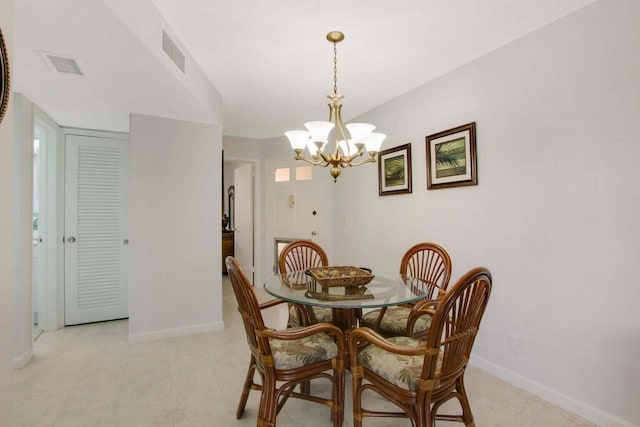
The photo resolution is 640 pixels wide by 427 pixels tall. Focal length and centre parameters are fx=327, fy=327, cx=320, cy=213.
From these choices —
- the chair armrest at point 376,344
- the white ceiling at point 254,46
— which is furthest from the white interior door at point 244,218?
the chair armrest at point 376,344

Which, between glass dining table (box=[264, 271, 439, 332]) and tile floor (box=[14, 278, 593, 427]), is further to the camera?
tile floor (box=[14, 278, 593, 427])

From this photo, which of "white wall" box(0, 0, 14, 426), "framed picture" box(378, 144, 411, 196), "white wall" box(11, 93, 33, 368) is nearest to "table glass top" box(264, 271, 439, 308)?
"white wall" box(0, 0, 14, 426)

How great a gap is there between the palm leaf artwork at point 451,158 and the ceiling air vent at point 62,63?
2632 millimetres

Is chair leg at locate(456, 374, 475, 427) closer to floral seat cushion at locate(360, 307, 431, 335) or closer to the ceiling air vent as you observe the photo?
floral seat cushion at locate(360, 307, 431, 335)

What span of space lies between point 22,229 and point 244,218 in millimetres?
3071

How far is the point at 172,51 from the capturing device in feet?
6.77

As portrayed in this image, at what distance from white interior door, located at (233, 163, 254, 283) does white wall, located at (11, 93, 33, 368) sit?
2.83 metres

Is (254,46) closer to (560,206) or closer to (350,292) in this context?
(350,292)

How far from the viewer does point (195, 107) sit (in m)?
2.76

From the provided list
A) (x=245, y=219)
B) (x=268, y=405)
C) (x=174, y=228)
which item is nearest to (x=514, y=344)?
(x=268, y=405)

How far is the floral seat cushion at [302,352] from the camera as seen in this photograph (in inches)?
63.6

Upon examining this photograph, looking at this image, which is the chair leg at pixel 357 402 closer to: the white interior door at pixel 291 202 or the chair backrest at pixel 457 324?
the chair backrest at pixel 457 324

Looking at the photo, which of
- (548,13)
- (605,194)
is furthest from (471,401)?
(548,13)

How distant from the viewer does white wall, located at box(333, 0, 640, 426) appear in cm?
173
